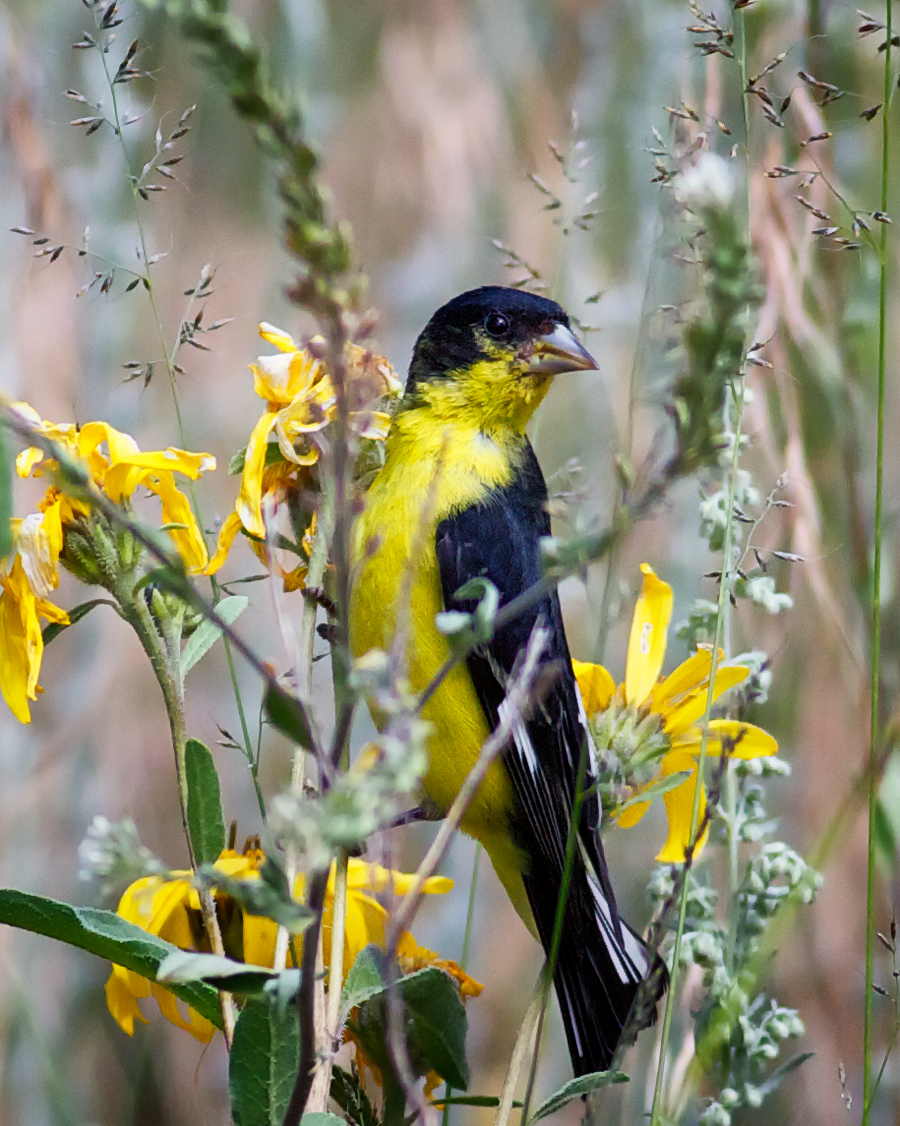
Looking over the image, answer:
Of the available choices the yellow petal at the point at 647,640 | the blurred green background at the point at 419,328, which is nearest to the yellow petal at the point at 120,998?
the yellow petal at the point at 647,640

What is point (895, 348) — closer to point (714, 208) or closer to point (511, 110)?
point (511, 110)

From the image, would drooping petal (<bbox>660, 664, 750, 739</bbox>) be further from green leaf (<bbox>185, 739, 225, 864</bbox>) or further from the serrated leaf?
the serrated leaf

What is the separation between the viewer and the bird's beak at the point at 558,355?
4.74ft

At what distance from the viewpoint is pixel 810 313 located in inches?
61.6

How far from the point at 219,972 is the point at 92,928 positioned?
16 cm

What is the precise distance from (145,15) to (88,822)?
1330 millimetres

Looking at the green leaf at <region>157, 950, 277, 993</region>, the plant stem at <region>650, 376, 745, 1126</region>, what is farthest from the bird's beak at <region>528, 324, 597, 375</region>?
the green leaf at <region>157, 950, 277, 993</region>

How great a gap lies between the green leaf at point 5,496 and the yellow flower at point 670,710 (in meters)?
0.39

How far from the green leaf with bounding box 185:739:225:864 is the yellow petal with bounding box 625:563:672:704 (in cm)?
27

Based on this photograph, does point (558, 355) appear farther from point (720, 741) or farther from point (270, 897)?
point (270, 897)

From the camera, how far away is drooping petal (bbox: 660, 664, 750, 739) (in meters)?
0.78

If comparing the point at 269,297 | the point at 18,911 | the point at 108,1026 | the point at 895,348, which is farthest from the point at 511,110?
the point at 18,911

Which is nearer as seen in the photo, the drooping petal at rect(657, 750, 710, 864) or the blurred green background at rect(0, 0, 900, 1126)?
the drooping petal at rect(657, 750, 710, 864)

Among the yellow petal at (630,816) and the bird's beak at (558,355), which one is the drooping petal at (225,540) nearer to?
the yellow petal at (630,816)
